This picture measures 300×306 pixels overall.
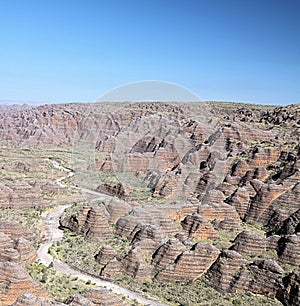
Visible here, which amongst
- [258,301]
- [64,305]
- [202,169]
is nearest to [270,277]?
[258,301]

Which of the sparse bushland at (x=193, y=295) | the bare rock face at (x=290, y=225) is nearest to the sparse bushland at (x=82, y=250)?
the sparse bushland at (x=193, y=295)

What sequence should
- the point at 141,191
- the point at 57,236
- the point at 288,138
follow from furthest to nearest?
1. the point at 288,138
2. the point at 141,191
3. the point at 57,236

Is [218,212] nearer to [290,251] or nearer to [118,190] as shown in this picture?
[290,251]

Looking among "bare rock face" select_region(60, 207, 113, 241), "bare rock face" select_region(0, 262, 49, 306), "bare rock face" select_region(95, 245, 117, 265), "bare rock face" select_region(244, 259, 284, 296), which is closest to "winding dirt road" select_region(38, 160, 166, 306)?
"bare rock face" select_region(60, 207, 113, 241)

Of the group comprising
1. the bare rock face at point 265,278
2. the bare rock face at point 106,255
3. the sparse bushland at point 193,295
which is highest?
the bare rock face at point 265,278

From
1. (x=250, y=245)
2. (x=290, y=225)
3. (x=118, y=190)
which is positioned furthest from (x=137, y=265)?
(x=118, y=190)

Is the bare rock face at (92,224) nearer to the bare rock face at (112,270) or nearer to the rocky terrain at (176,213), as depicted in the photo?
the rocky terrain at (176,213)

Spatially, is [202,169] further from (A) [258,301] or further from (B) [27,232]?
(A) [258,301]
